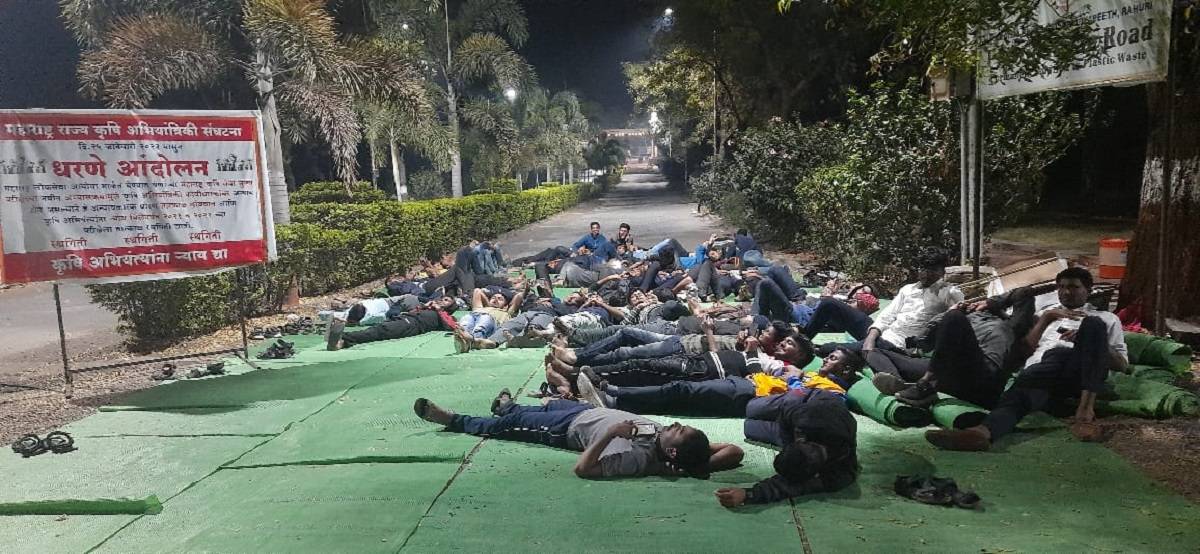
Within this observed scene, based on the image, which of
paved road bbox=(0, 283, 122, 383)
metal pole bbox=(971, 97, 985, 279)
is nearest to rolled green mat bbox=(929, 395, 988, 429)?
metal pole bbox=(971, 97, 985, 279)

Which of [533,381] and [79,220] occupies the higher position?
[79,220]

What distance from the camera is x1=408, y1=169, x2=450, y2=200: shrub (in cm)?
3925

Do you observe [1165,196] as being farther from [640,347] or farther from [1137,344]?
[640,347]

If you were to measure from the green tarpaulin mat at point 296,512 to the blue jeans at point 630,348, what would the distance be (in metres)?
1.86

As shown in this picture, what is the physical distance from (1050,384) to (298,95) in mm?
11610

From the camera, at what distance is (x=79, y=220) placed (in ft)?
21.1

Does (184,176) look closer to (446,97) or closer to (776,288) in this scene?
(776,288)

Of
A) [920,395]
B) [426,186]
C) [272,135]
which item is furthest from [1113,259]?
[426,186]

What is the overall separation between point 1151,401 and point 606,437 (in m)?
3.56

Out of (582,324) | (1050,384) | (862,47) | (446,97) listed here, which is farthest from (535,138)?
(1050,384)

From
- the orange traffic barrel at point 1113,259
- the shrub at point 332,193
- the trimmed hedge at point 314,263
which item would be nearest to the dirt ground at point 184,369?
the trimmed hedge at point 314,263

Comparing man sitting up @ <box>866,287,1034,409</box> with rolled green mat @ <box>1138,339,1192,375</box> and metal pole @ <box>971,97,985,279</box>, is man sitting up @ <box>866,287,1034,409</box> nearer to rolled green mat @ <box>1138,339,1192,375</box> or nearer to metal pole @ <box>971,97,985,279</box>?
rolled green mat @ <box>1138,339,1192,375</box>

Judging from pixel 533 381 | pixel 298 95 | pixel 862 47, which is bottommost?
pixel 533 381

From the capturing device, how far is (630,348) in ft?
20.4
